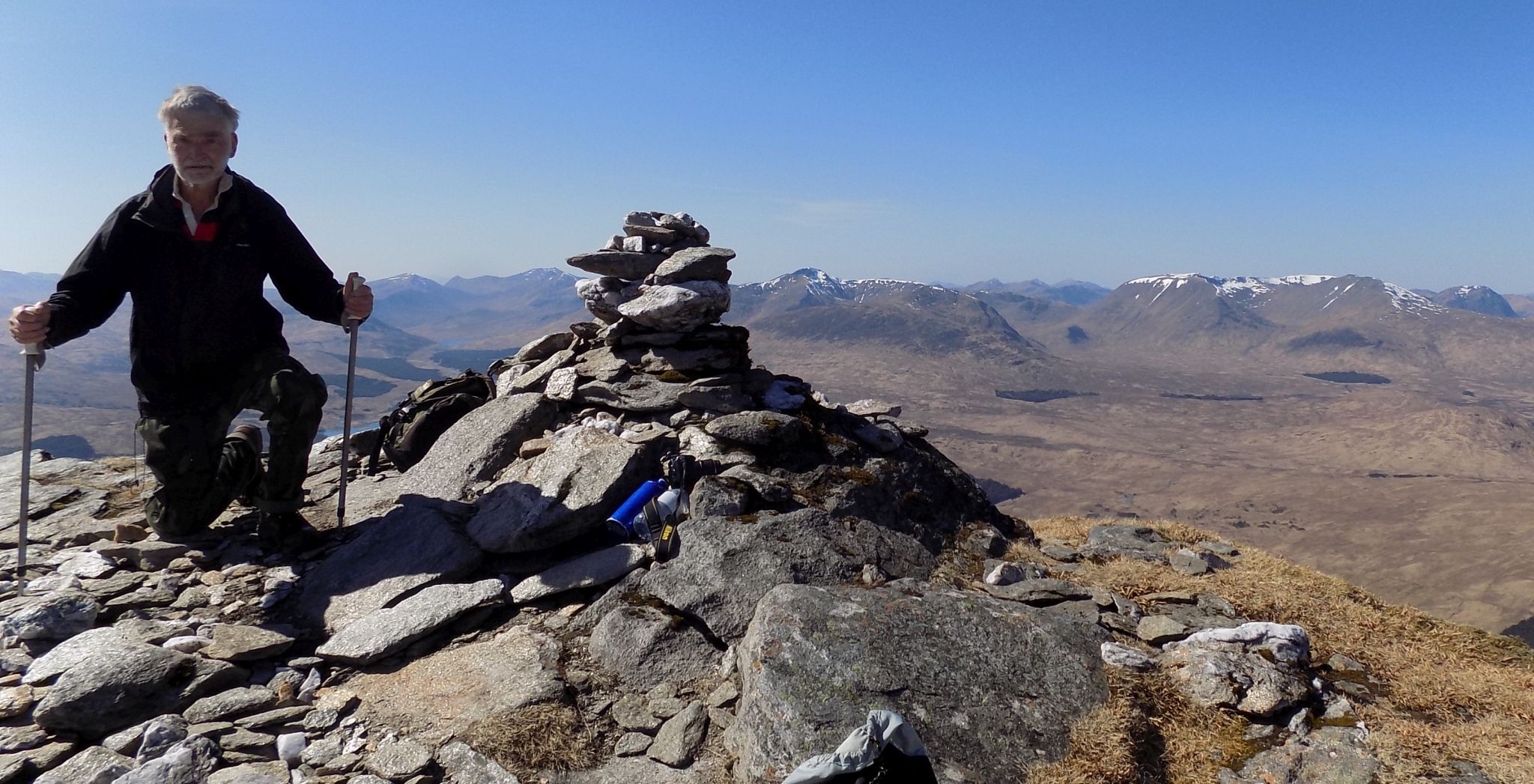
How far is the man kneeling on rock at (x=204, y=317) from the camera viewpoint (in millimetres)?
8008

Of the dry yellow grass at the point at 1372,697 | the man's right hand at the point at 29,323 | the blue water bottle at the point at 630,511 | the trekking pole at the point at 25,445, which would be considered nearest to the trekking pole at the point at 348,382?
the man's right hand at the point at 29,323

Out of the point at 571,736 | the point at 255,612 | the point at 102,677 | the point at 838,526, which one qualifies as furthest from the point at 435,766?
the point at 838,526

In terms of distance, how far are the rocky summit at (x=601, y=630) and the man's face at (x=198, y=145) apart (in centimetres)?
426

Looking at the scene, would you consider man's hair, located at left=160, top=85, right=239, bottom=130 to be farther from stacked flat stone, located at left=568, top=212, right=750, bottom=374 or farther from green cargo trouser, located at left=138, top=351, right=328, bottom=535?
stacked flat stone, located at left=568, top=212, right=750, bottom=374

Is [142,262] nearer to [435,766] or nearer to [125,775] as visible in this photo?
[125,775]

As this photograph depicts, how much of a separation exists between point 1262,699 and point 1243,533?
671 ft

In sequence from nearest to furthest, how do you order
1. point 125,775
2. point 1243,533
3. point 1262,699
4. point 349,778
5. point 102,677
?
point 125,775 < point 349,778 < point 102,677 < point 1262,699 < point 1243,533

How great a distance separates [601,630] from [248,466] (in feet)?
17.1

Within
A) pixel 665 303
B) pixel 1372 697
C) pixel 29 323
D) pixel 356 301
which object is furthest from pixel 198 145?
pixel 1372 697

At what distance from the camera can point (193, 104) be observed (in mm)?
7703

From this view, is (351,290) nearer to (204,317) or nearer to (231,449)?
(204,317)

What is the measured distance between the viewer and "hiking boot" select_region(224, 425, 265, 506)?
9016mm

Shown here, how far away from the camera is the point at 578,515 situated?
8.97 metres

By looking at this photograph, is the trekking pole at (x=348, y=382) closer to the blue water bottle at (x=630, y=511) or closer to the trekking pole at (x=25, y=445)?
the trekking pole at (x=25, y=445)
